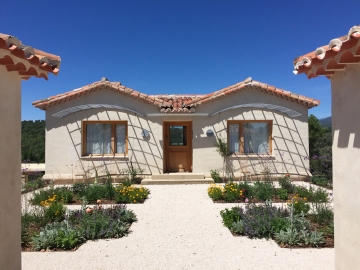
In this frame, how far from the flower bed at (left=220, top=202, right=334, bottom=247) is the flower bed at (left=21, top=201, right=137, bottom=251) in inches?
105

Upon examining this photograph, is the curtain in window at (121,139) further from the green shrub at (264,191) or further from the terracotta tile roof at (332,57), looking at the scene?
the terracotta tile roof at (332,57)

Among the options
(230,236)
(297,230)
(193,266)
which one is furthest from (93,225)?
(297,230)

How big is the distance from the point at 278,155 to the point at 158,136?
6151mm

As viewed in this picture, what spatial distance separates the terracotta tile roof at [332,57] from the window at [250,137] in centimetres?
948

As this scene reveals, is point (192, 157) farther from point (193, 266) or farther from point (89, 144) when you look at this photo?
point (193, 266)

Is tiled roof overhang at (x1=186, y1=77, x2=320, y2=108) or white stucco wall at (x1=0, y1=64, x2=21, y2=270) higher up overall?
tiled roof overhang at (x1=186, y1=77, x2=320, y2=108)

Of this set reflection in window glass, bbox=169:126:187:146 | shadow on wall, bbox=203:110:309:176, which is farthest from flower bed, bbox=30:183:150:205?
shadow on wall, bbox=203:110:309:176

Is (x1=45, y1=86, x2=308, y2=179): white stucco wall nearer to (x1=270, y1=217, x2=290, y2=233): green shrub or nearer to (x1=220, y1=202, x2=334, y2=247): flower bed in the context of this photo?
(x1=220, y1=202, x2=334, y2=247): flower bed

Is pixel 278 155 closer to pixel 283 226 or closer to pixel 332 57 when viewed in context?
pixel 283 226

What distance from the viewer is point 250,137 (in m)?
12.8

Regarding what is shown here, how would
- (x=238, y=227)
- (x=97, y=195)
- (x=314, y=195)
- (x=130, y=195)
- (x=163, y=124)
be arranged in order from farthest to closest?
(x=163, y=124), (x=97, y=195), (x=130, y=195), (x=314, y=195), (x=238, y=227)

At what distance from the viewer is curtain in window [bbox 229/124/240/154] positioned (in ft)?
41.7

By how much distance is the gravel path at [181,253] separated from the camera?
4266 millimetres

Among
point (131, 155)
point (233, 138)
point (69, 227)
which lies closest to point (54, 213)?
point (69, 227)
